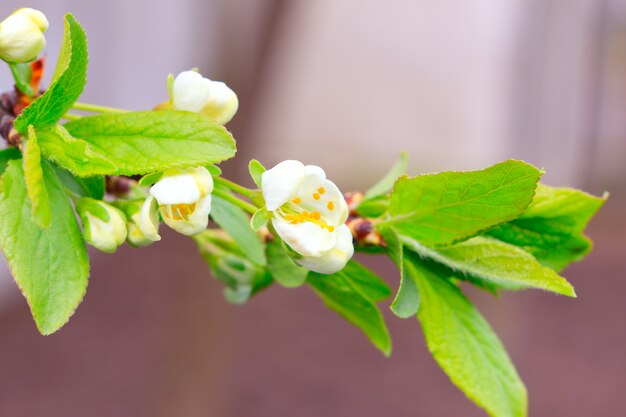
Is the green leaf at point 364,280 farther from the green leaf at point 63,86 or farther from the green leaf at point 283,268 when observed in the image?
the green leaf at point 63,86

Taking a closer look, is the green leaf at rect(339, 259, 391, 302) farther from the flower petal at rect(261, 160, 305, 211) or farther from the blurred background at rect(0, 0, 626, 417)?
the blurred background at rect(0, 0, 626, 417)

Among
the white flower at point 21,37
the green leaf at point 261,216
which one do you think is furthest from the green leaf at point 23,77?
the green leaf at point 261,216

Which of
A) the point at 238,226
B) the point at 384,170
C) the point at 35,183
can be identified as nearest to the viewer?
the point at 35,183

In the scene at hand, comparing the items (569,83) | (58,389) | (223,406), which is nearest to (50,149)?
(223,406)

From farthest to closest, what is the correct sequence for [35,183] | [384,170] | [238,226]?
[384,170] < [238,226] < [35,183]

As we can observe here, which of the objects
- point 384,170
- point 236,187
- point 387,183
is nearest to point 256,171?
point 236,187

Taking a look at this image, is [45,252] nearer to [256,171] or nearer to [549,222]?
[256,171]

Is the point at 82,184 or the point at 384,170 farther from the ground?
the point at 82,184

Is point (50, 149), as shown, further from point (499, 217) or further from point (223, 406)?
point (223, 406)
